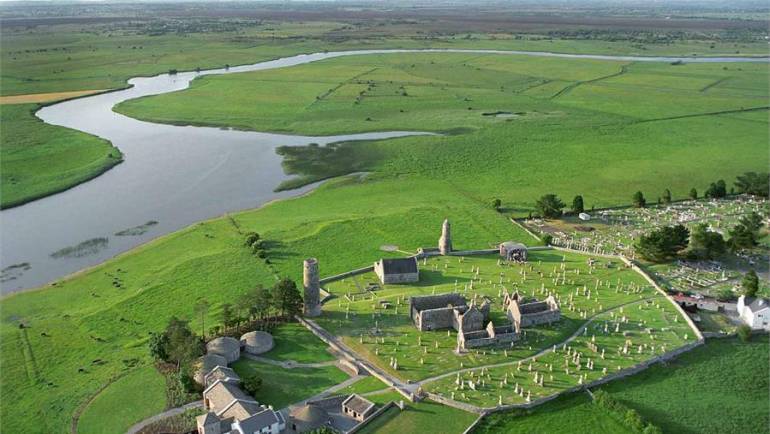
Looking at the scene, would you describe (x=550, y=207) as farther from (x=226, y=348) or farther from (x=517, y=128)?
(x=226, y=348)

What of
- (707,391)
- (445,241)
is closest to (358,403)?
(707,391)

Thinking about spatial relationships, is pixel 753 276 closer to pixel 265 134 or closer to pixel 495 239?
pixel 495 239

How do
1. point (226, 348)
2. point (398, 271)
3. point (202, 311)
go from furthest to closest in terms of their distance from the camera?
point (398, 271) < point (202, 311) < point (226, 348)

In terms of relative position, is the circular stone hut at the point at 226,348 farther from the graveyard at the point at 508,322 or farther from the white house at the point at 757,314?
the white house at the point at 757,314

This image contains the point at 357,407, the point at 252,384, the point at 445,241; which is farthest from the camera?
the point at 445,241

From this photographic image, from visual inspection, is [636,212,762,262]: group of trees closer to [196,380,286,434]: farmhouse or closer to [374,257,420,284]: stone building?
[374,257,420,284]: stone building

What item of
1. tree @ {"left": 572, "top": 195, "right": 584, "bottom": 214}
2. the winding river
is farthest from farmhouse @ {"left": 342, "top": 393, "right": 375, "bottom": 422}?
tree @ {"left": 572, "top": 195, "right": 584, "bottom": 214}
